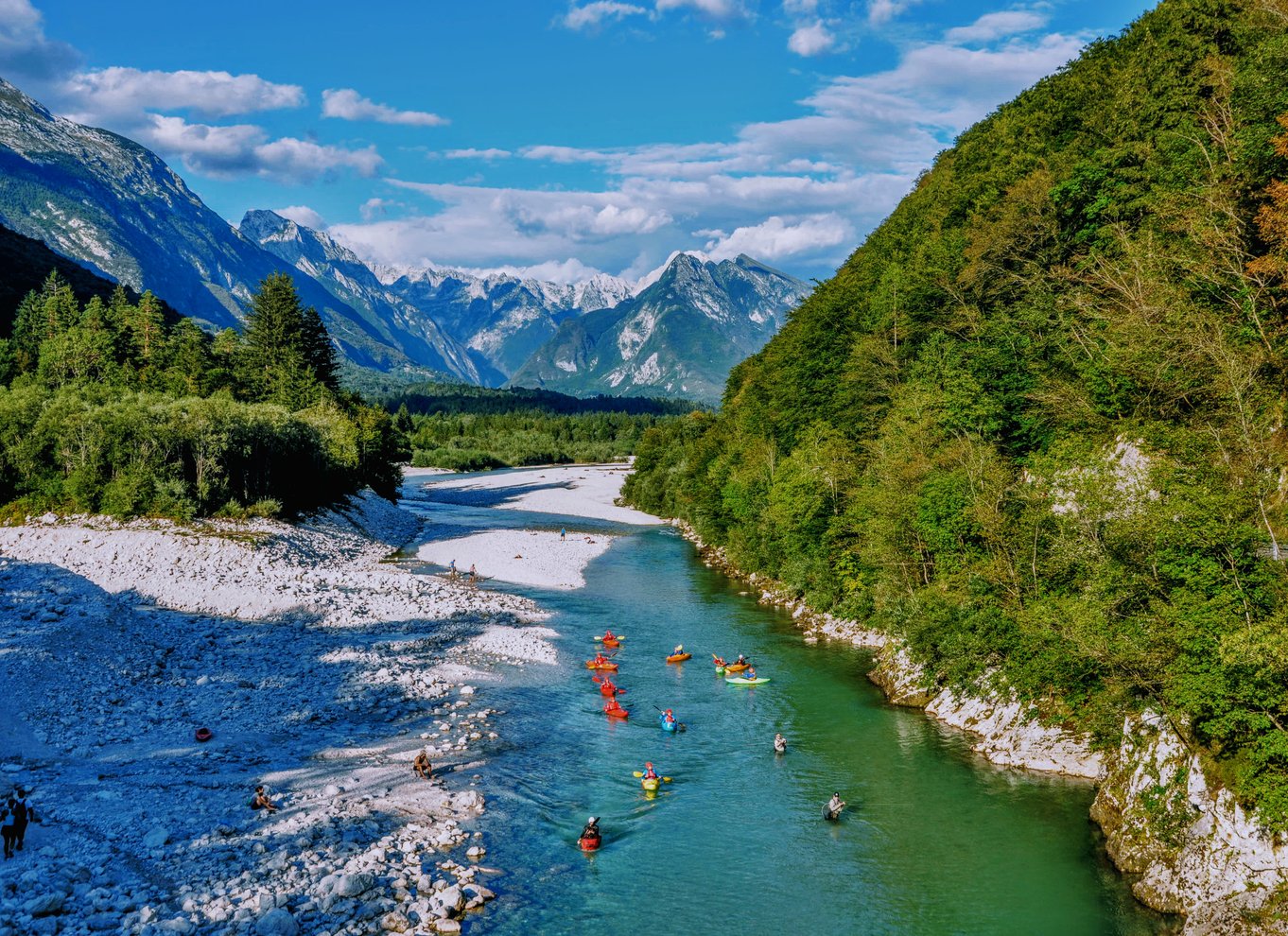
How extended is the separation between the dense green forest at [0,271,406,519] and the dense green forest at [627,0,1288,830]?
1836 inches

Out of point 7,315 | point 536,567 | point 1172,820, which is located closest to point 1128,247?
point 1172,820

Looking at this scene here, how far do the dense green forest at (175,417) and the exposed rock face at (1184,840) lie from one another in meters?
64.8

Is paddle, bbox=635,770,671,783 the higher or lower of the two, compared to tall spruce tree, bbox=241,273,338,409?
lower

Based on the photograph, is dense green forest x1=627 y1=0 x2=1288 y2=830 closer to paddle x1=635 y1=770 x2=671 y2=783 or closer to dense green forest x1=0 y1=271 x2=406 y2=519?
paddle x1=635 y1=770 x2=671 y2=783

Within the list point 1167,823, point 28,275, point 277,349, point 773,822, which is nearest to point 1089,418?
point 1167,823

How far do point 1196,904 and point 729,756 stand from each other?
1778cm

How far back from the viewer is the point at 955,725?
38.4 m

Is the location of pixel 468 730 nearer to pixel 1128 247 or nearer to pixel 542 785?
pixel 542 785

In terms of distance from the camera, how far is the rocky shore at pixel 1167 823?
21.0 m

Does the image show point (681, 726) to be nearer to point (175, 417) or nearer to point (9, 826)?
point (9, 826)

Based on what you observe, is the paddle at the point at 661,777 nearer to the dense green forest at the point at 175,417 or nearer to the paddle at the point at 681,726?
the paddle at the point at 681,726

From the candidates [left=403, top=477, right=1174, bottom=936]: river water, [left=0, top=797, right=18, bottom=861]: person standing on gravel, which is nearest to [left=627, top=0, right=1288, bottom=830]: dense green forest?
[left=403, top=477, right=1174, bottom=936]: river water

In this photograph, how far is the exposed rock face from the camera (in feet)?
69.1

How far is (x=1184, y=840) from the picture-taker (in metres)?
23.6
